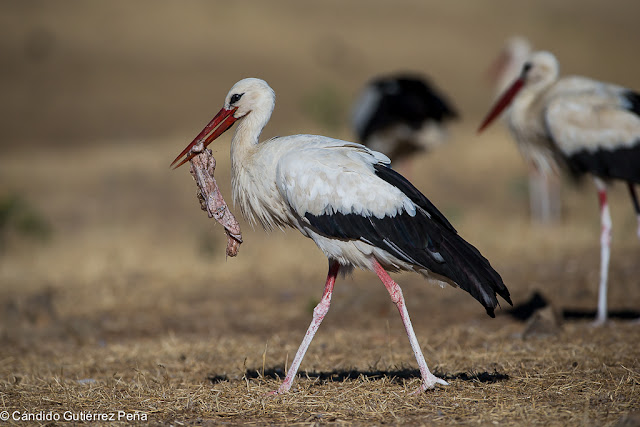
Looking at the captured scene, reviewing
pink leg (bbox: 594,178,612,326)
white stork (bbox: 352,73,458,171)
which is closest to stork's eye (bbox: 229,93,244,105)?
pink leg (bbox: 594,178,612,326)

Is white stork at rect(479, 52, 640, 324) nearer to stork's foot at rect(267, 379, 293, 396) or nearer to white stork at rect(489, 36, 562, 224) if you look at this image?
stork's foot at rect(267, 379, 293, 396)

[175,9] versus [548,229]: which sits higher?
[175,9]

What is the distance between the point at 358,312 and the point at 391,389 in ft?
11.6

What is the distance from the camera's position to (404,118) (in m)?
11.5

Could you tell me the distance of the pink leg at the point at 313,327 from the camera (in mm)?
4570

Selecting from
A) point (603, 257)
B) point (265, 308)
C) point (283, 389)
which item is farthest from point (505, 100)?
point (283, 389)

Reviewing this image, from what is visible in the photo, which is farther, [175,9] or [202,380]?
[175,9]

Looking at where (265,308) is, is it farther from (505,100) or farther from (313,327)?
(313,327)

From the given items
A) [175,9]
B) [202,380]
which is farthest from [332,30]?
[202,380]

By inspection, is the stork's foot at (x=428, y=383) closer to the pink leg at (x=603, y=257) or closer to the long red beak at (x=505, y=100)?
the pink leg at (x=603, y=257)

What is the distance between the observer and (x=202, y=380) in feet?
17.1

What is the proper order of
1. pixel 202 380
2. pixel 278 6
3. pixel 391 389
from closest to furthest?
pixel 391 389, pixel 202 380, pixel 278 6

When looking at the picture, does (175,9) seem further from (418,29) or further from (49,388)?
(49,388)

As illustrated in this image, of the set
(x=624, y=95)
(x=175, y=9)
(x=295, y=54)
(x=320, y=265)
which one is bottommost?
(x=320, y=265)
